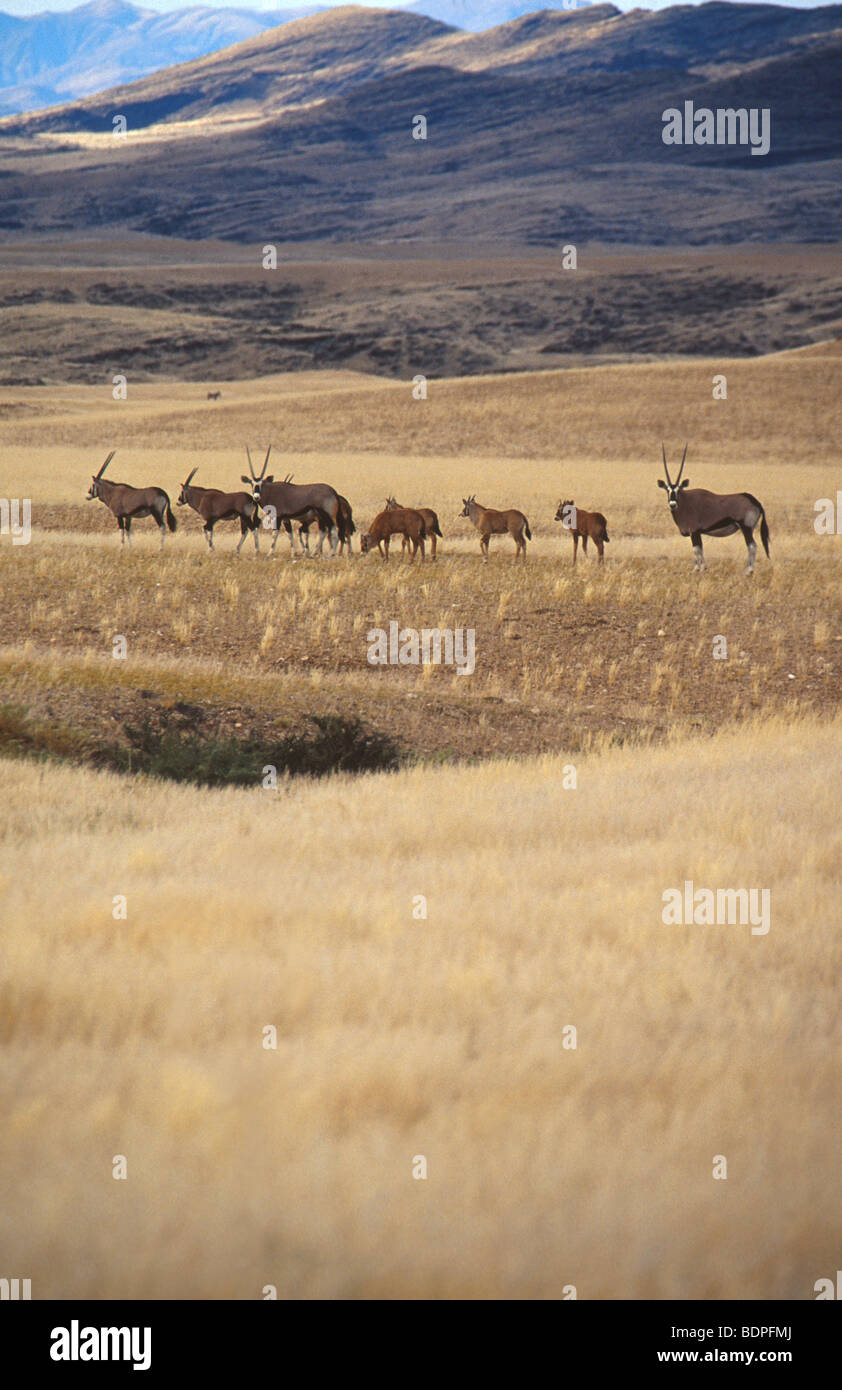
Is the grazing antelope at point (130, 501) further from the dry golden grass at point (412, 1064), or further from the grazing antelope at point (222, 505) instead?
the dry golden grass at point (412, 1064)

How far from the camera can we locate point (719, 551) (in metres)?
27.3

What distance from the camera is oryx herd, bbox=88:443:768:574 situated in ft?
75.6

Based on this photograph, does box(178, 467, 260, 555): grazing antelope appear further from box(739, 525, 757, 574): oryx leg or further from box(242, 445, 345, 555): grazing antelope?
box(739, 525, 757, 574): oryx leg

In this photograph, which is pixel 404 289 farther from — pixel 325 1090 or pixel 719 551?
pixel 325 1090

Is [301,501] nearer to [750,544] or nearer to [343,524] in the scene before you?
[343,524]

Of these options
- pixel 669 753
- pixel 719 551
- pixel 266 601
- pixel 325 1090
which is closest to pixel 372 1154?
pixel 325 1090

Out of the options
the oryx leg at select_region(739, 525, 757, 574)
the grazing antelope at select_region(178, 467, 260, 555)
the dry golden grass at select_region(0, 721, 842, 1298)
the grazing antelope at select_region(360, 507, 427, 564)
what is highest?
the grazing antelope at select_region(178, 467, 260, 555)

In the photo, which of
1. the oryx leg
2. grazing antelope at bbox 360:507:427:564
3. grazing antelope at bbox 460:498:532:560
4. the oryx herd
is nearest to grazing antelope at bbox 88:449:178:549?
the oryx herd

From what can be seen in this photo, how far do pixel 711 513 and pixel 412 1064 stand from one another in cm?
1953

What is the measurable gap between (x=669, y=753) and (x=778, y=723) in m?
2.62

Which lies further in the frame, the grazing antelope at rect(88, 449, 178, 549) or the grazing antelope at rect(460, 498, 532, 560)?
the grazing antelope at rect(88, 449, 178, 549)

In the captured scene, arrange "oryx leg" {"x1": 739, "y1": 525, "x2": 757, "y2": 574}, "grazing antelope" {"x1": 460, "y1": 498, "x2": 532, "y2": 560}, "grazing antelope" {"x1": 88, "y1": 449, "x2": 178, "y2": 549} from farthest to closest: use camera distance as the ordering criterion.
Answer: "grazing antelope" {"x1": 88, "y1": 449, "x2": 178, "y2": 549}
"grazing antelope" {"x1": 460, "y1": 498, "x2": 532, "y2": 560}
"oryx leg" {"x1": 739, "y1": 525, "x2": 757, "y2": 574}

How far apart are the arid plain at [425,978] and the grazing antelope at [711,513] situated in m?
4.42

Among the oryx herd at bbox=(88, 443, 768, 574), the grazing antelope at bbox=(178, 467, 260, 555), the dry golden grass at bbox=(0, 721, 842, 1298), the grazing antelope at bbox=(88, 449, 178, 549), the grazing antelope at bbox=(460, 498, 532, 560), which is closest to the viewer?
the dry golden grass at bbox=(0, 721, 842, 1298)
